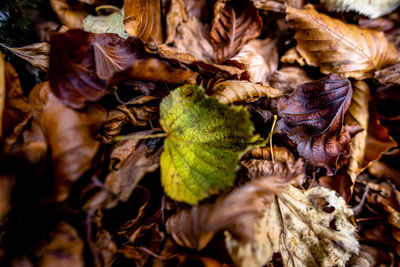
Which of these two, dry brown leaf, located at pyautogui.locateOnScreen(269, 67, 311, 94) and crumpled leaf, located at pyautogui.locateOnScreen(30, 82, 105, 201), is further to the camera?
dry brown leaf, located at pyautogui.locateOnScreen(269, 67, 311, 94)

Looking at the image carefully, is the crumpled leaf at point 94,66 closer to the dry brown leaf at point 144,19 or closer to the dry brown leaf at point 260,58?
the dry brown leaf at point 144,19

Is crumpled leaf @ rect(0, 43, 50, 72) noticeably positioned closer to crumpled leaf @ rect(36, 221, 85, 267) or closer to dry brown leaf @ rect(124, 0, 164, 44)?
dry brown leaf @ rect(124, 0, 164, 44)

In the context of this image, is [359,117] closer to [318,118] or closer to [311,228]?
[318,118]

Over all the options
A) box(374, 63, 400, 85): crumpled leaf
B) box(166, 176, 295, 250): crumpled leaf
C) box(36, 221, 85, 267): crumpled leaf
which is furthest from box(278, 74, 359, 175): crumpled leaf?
box(36, 221, 85, 267): crumpled leaf

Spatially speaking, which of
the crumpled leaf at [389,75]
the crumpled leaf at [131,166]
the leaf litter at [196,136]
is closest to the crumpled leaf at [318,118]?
the leaf litter at [196,136]

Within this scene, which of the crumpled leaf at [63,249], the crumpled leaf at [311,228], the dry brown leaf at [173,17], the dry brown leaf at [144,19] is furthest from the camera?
the dry brown leaf at [173,17]

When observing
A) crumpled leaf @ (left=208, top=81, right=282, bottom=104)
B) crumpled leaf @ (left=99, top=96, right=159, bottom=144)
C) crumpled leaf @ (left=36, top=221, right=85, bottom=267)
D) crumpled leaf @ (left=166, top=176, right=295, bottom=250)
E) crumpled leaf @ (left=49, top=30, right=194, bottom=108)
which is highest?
crumpled leaf @ (left=49, top=30, right=194, bottom=108)
